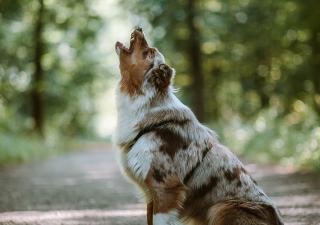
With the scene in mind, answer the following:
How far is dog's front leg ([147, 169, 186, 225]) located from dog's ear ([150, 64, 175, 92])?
101 cm

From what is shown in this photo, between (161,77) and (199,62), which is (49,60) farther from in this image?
(161,77)

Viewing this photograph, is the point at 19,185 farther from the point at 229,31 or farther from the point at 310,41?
the point at 229,31

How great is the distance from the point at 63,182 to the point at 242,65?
15.5m

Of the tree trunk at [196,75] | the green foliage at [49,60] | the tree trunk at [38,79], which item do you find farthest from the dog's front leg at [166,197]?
the tree trunk at [38,79]

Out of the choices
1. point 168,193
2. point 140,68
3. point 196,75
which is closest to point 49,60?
point 196,75

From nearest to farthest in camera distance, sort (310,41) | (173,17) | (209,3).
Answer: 1. (310,41)
2. (173,17)
3. (209,3)

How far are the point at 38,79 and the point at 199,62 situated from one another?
879 centimetres

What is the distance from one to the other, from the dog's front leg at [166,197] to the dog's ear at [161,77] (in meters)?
1.01

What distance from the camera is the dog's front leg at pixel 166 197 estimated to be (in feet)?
16.8

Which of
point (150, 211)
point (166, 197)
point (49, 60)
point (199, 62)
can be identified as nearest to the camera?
point (166, 197)

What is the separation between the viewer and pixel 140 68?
5.77 m

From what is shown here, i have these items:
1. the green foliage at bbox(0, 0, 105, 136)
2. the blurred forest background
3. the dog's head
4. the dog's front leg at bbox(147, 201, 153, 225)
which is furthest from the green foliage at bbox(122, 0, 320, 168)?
the dog's head

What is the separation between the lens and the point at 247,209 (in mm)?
4809

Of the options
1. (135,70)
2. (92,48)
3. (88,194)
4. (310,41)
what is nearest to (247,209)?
(135,70)
